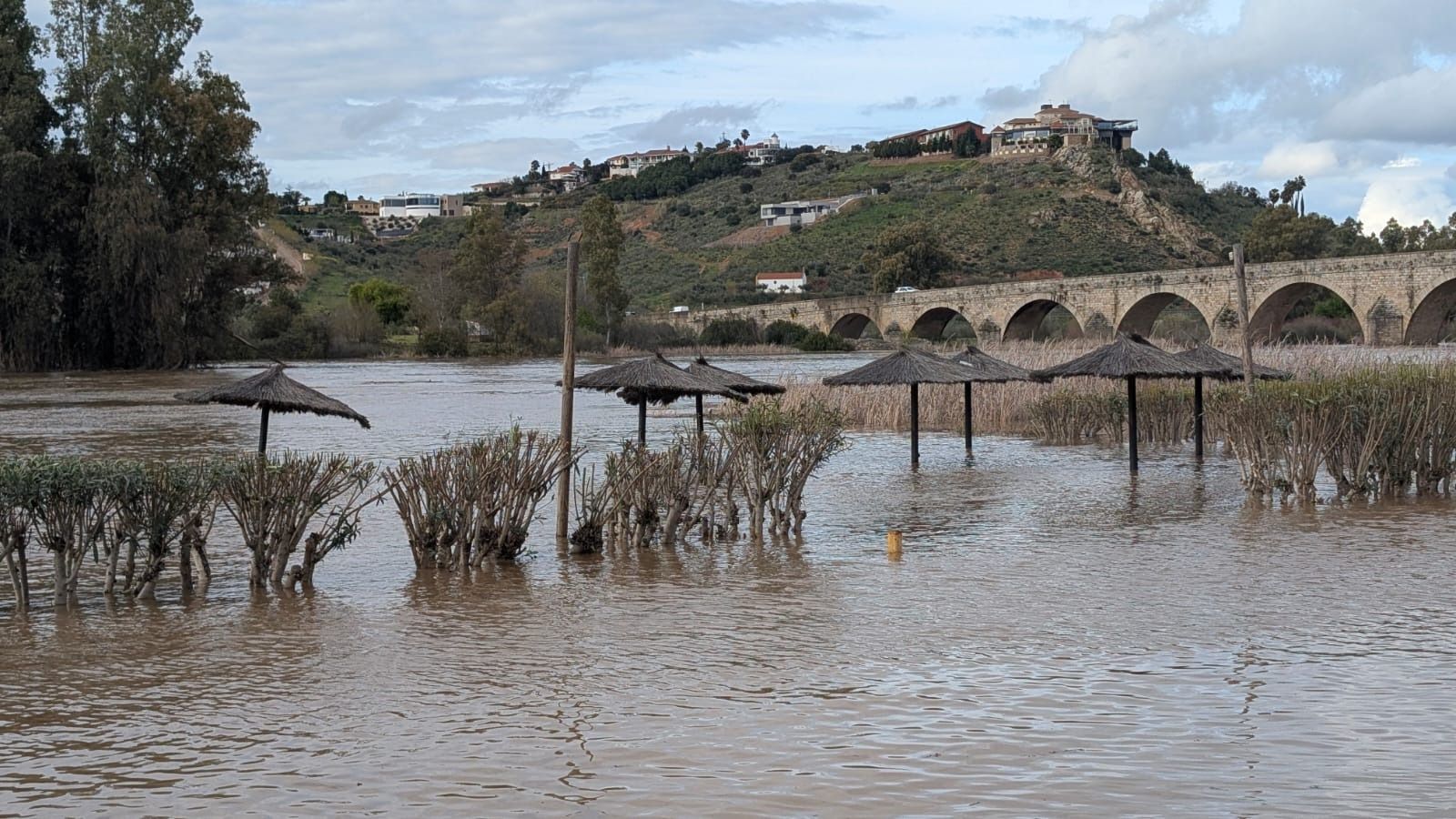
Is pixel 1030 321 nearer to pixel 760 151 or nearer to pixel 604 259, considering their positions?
pixel 604 259

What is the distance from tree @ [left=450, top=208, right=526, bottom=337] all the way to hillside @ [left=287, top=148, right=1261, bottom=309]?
1172 centimetres

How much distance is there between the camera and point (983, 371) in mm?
21031

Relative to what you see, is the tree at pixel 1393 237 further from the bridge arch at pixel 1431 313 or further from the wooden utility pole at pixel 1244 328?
the wooden utility pole at pixel 1244 328

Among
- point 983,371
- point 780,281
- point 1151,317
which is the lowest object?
point 983,371

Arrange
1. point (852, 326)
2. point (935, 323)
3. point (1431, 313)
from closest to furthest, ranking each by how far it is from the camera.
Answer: point (1431, 313), point (935, 323), point (852, 326)

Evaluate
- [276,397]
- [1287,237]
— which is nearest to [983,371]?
[276,397]

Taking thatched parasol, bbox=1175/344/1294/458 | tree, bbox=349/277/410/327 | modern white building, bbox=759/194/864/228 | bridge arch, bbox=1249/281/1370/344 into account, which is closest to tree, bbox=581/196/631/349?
tree, bbox=349/277/410/327

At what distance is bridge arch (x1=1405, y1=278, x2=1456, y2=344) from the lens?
48219 millimetres

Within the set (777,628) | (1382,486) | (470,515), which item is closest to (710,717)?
(777,628)

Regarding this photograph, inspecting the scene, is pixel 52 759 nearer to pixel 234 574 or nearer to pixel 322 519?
pixel 234 574

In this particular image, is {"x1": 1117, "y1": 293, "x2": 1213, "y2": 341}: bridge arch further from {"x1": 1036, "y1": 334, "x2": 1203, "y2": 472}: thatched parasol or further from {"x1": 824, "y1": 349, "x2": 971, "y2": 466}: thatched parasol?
{"x1": 1036, "y1": 334, "x2": 1203, "y2": 472}: thatched parasol

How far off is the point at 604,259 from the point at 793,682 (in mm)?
66248

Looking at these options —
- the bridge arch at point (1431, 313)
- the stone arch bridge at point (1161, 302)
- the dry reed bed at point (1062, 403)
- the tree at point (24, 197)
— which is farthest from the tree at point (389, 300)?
the dry reed bed at point (1062, 403)

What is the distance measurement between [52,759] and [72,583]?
353 centimetres
